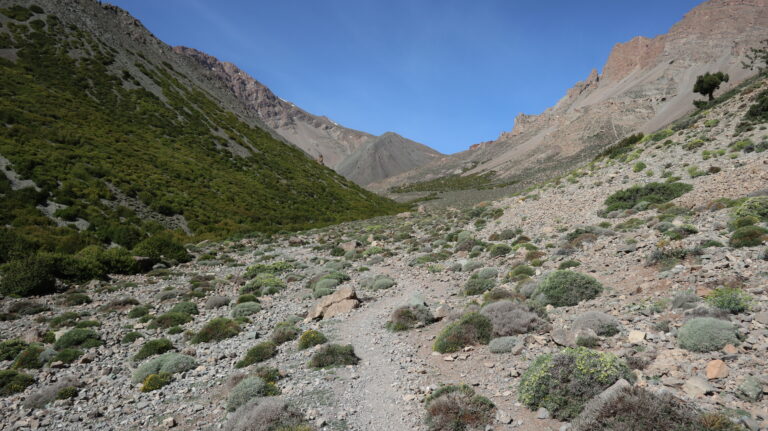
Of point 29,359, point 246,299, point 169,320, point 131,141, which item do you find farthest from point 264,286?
point 131,141

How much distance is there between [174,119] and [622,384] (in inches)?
2639

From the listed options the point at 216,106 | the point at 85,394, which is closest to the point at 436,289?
the point at 85,394

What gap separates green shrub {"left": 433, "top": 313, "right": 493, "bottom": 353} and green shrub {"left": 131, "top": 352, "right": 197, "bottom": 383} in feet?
25.8

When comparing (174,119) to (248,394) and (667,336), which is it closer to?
(248,394)

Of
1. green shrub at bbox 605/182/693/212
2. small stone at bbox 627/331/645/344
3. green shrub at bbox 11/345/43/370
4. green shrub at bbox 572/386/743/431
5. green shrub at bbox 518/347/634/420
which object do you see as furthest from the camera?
green shrub at bbox 605/182/693/212

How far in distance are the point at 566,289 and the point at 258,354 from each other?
33.3 feet

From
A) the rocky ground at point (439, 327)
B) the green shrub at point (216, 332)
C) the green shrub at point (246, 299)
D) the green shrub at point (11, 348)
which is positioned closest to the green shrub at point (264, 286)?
the rocky ground at point (439, 327)

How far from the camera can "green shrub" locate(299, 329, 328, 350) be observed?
12.2 m

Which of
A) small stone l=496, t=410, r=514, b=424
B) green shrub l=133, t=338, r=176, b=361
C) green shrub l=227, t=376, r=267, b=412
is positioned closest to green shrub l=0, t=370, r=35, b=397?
green shrub l=133, t=338, r=176, b=361

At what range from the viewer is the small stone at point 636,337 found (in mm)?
7688

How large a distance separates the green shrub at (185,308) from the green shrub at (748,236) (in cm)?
2091

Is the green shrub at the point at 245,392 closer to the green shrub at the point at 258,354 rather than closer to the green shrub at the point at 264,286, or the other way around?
the green shrub at the point at 258,354

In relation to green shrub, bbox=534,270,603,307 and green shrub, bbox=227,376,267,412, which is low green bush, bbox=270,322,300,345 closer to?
green shrub, bbox=227,376,267,412

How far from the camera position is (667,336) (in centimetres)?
749
